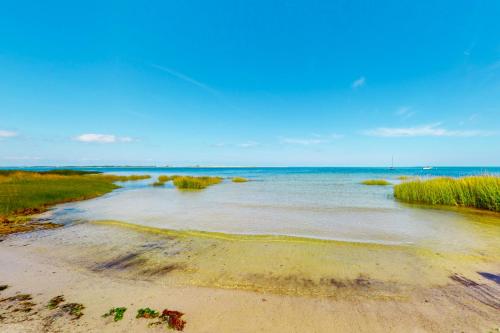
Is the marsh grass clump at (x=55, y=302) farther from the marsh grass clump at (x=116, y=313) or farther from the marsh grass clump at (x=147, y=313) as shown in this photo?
the marsh grass clump at (x=147, y=313)

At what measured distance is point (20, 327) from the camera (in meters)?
3.85

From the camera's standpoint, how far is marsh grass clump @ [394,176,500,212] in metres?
15.9

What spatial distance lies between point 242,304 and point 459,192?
70.0ft

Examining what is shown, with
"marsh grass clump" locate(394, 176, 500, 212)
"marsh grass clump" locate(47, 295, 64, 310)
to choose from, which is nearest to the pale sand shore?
"marsh grass clump" locate(47, 295, 64, 310)

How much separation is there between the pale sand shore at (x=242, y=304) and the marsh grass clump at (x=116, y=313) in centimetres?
11

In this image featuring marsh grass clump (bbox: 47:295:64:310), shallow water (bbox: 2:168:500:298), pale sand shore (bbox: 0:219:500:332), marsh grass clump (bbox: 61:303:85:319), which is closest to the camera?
pale sand shore (bbox: 0:219:500:332)

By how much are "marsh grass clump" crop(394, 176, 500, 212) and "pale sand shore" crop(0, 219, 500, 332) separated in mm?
13348

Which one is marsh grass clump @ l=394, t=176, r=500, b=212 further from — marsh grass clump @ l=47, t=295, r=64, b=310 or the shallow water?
marsh grass clump @ l=47, t=295, r=64, b=310

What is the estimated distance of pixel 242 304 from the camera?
4.73 meters

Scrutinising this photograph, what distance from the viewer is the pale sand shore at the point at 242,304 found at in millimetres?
3990

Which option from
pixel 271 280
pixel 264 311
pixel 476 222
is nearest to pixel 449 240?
pixel 476 222

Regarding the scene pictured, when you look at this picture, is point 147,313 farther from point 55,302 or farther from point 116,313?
point 55,302

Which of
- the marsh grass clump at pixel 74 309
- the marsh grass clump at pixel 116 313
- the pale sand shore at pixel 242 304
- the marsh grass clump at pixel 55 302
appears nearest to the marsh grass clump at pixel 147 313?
the pale sand shore at pixel 242 304

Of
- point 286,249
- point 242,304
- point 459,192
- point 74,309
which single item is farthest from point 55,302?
point 459,192
